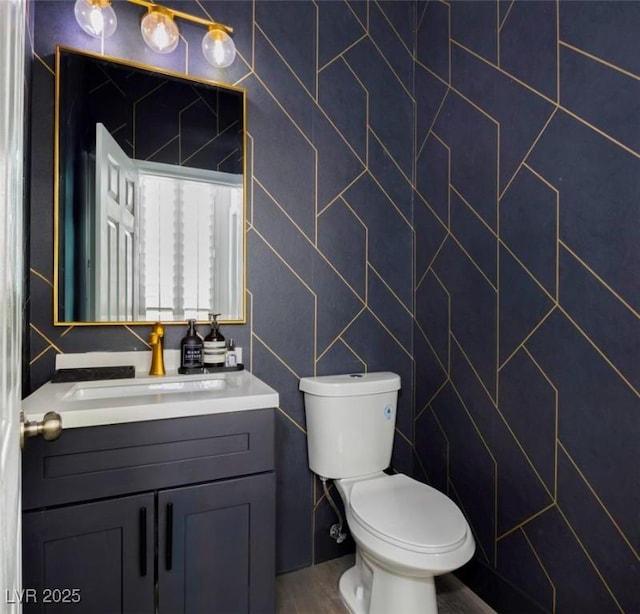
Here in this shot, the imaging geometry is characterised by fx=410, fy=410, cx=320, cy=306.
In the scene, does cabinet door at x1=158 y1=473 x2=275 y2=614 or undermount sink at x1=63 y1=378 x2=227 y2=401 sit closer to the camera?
cabinet door at x1=158 y1=473 x2=275 y2=614

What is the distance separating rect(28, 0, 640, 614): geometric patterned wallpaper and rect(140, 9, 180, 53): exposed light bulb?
0.19ft

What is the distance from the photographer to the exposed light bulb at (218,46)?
5.12 feet

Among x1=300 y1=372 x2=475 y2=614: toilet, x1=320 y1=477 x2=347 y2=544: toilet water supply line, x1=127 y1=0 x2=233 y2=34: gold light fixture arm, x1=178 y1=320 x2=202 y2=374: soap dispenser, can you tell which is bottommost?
x1=320 y1=477 x2=347 y2=544: toilet water supply line

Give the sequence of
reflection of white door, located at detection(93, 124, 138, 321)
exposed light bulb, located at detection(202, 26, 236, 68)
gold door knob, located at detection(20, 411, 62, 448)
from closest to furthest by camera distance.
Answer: gold door knob, located at detection(20, 411, 62, 448) → reflection of white door, located at detection(93, 124, 138, 321) → exposed light bulb, located at detection(202, 26, 236, 68)

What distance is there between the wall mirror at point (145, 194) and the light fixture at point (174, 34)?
0.09 meters

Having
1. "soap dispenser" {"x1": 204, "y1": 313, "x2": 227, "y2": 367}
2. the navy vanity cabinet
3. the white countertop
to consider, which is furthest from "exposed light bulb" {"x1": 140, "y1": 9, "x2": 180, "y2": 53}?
the navy vanity cabinet

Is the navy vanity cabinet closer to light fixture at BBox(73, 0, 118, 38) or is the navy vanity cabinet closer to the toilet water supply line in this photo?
the toilet water supply line

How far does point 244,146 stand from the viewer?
65.6 inches

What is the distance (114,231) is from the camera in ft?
4.84

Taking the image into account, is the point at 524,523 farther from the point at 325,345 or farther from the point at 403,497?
the point at 325,345

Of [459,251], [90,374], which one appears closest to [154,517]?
[90,374]

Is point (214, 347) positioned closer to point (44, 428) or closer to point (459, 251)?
point (44, 428)

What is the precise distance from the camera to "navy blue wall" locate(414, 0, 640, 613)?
1158mm

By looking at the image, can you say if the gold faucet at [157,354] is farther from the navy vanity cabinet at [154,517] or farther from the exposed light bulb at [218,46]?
the exposed light bulb at [218,46]
